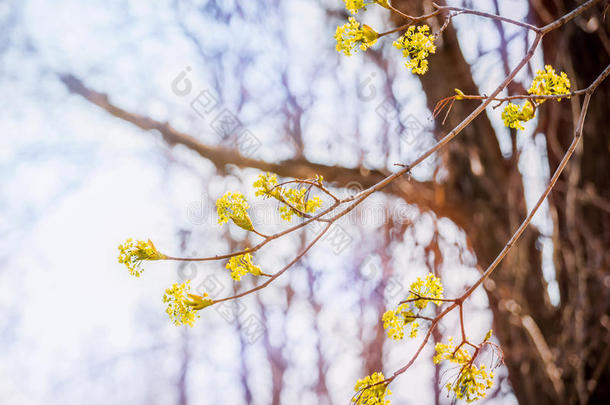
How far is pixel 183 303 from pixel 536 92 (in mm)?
596

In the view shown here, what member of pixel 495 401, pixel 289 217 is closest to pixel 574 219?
pixel 495 401

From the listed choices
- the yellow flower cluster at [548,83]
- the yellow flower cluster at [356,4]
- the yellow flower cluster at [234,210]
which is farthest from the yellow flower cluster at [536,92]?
the yellow flower cluster at [234,210]

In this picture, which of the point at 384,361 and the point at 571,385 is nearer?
the point at 571,385

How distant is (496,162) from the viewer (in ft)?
5.87

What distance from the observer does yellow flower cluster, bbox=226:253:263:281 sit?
617 mm

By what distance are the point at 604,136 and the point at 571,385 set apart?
0.96 metres

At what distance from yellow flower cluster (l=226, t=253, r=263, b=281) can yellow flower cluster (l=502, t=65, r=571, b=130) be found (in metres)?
0.42

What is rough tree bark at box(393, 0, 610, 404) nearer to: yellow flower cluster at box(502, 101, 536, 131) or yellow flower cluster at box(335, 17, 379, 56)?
yellow flower cluster at box(502, 101, 536, 131)

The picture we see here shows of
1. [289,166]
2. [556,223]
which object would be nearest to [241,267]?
[289,166]

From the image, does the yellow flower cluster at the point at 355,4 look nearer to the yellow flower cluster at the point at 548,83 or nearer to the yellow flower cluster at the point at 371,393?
the yellow flower cluster at the point at 548,83

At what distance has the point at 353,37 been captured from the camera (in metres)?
0.61

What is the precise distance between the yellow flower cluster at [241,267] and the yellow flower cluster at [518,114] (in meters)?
0.42

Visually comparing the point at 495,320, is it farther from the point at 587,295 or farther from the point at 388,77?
the point at 388,77

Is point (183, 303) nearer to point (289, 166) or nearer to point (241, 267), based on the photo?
point (241, 267)
